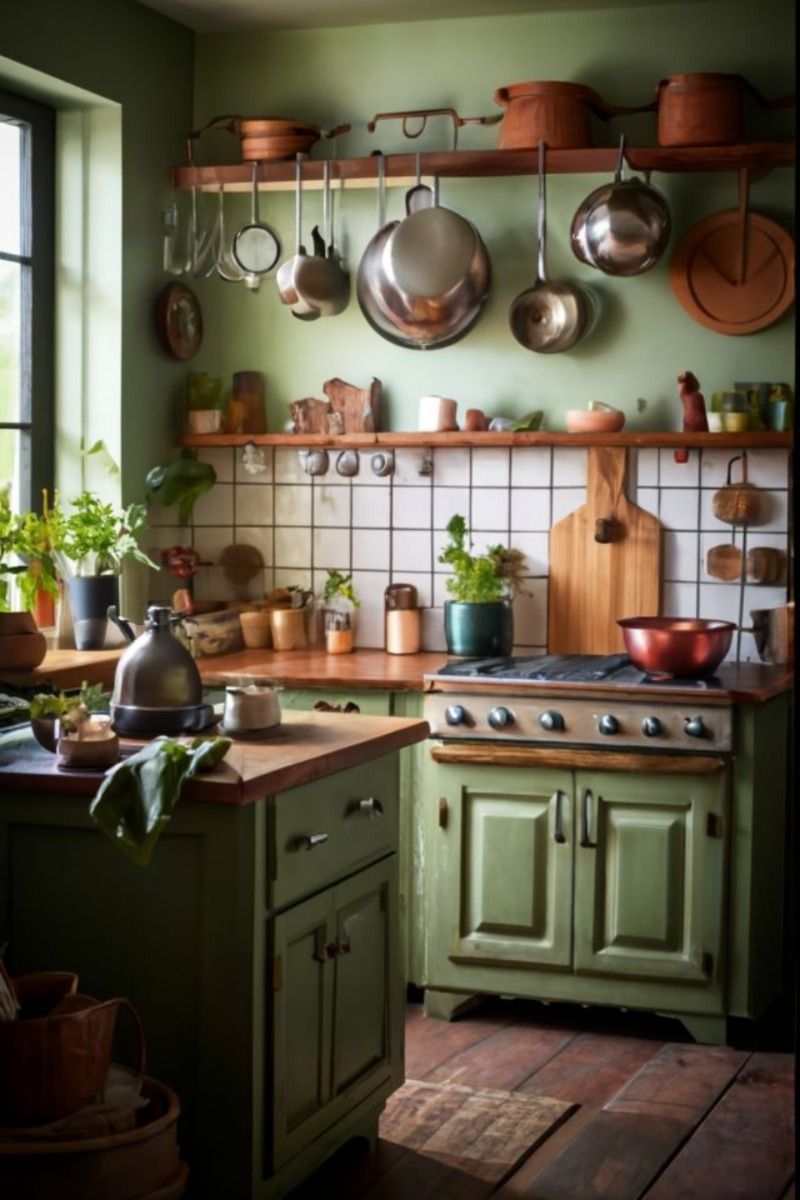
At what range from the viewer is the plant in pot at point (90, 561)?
13.6 feet

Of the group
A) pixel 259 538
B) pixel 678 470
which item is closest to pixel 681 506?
pixel 678 470

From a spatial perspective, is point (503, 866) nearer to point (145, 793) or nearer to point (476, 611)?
point (476, 611)

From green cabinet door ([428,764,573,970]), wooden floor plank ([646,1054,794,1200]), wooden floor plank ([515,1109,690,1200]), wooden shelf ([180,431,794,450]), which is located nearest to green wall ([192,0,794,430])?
wooden shelf ([180,431,794,450])

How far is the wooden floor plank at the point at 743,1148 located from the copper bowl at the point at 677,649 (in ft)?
3.17

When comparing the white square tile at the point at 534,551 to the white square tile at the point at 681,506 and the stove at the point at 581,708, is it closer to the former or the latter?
the white square tile at the point at 681,506

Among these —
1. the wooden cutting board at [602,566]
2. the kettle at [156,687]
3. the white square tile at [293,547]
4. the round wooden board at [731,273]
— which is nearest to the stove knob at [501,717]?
the wooden cutting board at [602,566]

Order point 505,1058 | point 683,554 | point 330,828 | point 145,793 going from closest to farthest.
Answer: point 145,793 → point 330,828 → point 505,1058 → point 683,554

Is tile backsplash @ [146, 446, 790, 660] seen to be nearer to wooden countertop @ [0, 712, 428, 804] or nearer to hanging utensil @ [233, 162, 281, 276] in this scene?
hanging utensil @ [233, 162, 281, 276]

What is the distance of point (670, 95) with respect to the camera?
4.39 metres

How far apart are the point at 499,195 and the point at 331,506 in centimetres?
102

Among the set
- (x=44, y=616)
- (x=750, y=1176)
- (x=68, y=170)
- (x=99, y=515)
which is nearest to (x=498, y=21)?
(x=68, y=170)

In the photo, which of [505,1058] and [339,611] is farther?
[339,611]

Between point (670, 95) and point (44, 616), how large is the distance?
2154 mm

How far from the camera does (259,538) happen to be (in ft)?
16.3
